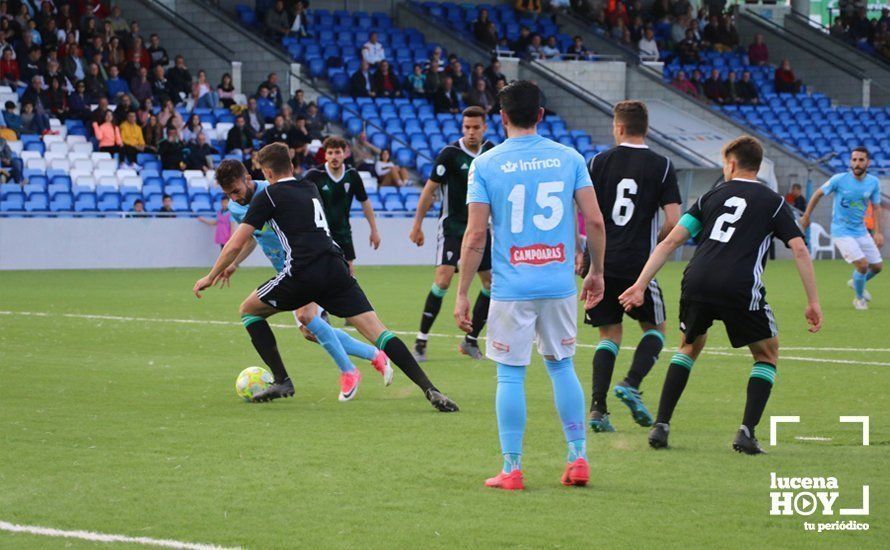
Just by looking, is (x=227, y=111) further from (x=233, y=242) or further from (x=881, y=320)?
(x=233, y=242)

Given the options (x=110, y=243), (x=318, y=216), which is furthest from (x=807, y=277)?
(x=110, y=243)

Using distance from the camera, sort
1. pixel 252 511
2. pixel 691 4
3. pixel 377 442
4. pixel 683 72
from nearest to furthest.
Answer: pixel 252 511 → pixel 377 442 → pixel 683 72 → pixel 691 4

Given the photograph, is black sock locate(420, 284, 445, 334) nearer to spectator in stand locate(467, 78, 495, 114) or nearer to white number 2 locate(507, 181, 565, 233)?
white number 2 locate(507, 181, 565, 233)

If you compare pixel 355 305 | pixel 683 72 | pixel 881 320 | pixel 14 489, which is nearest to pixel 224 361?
pixel 355 305

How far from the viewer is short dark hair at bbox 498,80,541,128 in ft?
22.1

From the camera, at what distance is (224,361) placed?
41.6 ft

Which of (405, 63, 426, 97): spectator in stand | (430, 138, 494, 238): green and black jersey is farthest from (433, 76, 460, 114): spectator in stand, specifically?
(430, 138, 494, 238): green and black jersey

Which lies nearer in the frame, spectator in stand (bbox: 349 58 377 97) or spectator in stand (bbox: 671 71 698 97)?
spectator in stand (bbox: 349 58 377 97)

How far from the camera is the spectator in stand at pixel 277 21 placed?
35188 mm

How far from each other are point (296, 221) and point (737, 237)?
319 centimetres

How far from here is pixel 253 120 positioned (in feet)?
101

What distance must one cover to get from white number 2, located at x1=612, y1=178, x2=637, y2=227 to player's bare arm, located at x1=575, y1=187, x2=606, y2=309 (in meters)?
1.65

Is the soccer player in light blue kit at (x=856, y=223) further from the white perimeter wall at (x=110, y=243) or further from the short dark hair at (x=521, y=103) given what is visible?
the short dark hair at (x=521, y=103)

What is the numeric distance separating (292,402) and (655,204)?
3033 millimetres
